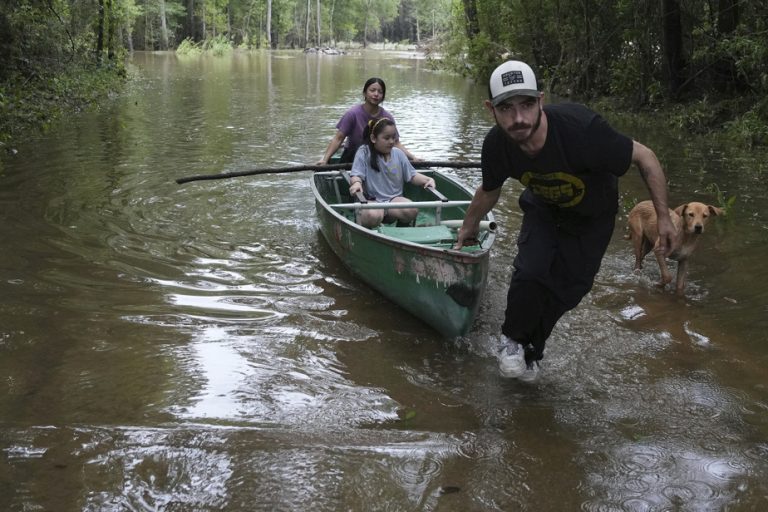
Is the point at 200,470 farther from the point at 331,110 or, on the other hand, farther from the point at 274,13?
the point at 274,13

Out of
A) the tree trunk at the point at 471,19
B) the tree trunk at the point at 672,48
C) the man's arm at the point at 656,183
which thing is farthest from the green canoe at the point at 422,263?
the tree trunk at the point at 471,19

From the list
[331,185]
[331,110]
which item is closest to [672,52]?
[331,110]

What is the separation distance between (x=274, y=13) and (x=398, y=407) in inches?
3211

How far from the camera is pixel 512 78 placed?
3469 mm

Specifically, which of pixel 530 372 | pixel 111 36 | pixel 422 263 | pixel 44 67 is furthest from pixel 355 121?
pixel 111 36

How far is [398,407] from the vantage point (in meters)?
4.20

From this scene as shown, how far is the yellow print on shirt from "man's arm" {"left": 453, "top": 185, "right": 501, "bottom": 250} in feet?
1.02

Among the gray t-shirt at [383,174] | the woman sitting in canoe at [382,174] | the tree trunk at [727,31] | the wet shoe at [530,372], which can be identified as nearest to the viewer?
the wet shoe at [530,372]

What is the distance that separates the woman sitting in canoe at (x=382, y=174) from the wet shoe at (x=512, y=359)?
264 cm

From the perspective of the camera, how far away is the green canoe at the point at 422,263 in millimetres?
4812

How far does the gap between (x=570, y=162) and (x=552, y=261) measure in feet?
2.11

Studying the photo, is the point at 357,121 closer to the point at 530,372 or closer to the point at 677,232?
the point at 677,232

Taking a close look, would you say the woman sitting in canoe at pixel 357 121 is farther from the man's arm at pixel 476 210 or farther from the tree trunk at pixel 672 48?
the tree trunk at pixel 672 48

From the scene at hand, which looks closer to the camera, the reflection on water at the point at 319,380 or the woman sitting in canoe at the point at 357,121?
the reflection on water at the point at 319,380
